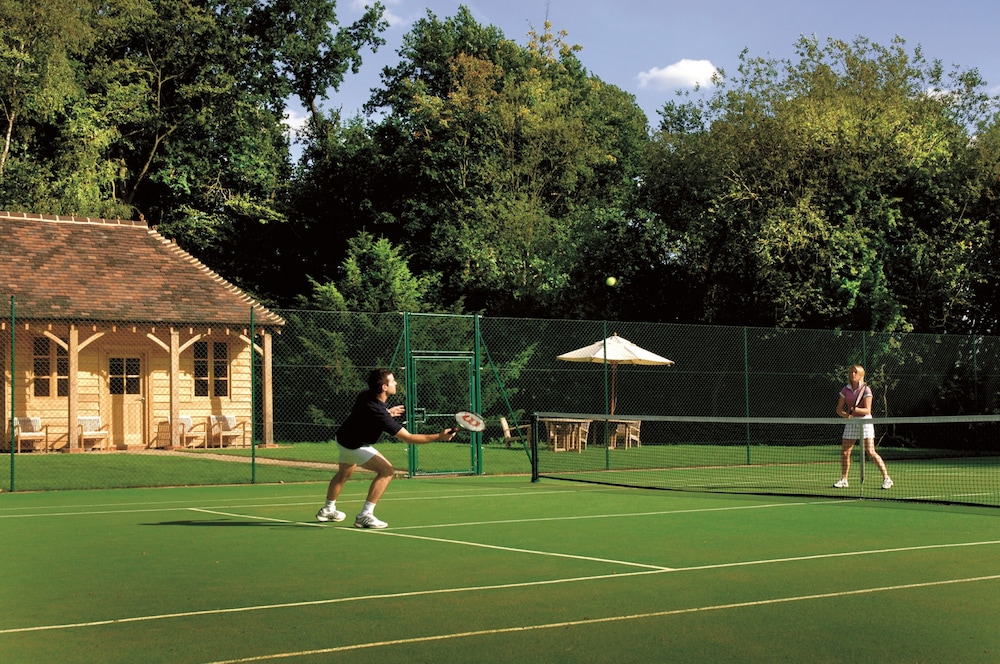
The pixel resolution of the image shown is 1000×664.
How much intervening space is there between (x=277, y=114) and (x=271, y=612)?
136 ft

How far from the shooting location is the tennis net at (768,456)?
17734 millimetres

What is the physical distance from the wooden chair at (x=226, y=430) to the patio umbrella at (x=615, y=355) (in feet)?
24.2

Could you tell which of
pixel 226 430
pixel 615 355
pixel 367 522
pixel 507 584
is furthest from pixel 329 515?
pixel 226 430

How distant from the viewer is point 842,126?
30609 mm

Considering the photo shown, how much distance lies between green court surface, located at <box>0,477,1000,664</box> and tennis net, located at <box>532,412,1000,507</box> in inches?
119

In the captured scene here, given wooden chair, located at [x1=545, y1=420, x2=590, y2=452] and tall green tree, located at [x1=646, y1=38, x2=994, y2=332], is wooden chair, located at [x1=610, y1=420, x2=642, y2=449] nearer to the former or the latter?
wooden chair, located at [x1=545, y1=420, x2=590, y2=452]

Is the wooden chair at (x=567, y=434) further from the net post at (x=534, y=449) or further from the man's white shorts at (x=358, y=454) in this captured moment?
the man's white shorts at (x=358, y=454)

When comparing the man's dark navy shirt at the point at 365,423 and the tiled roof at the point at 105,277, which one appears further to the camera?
the tiled roof at the point at 105,277

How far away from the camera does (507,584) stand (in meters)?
8.67

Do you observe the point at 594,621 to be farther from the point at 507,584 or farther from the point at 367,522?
the point at 367,522

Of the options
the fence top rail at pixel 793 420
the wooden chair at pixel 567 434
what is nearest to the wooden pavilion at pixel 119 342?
the wooden chair at pixel 567 434

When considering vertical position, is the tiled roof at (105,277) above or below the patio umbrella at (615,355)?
Result: above

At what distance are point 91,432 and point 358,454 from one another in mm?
16513

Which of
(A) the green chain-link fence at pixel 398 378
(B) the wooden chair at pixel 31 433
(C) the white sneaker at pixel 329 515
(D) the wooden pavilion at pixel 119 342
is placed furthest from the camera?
(D) the wooden pavilion at pixel 119 342
